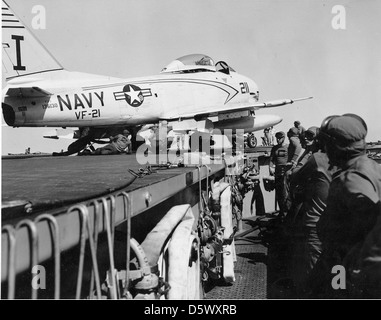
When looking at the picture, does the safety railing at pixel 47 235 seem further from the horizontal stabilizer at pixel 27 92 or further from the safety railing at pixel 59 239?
the horizontal stabilizer at pixel 27 92

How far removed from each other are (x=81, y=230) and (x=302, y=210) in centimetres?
235

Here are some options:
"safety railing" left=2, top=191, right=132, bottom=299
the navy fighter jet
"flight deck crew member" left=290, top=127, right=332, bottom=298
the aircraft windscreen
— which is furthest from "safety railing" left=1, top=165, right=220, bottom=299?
the aircraft windscreen

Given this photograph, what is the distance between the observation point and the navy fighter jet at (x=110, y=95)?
906cm

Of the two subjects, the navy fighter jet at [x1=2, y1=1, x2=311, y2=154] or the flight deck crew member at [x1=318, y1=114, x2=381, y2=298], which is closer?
the flight deck crew member at [x1=318, y1=114, x2=381, y2=298]

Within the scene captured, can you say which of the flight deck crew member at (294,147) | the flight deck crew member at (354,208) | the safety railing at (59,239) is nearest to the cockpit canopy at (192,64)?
the flight deck crew member at (294,147)

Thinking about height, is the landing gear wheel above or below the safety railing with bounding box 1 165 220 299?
above

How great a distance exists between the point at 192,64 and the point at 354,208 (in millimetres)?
10891

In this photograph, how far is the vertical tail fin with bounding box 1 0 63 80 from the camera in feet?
28.1

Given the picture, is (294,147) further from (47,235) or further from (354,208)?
(47,235)

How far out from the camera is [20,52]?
9.15 m

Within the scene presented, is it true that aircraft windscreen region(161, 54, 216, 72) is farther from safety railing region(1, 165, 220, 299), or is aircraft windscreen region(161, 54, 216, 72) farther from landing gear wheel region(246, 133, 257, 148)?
safety railing region(1, 165, 220, 299)

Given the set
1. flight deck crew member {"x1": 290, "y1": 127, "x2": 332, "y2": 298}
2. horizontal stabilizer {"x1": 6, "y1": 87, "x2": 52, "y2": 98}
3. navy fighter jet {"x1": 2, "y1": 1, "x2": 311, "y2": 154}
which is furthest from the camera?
navy fighter jet {"x1": 2, "y1": 1, "x2": 311, "y2": 154}
